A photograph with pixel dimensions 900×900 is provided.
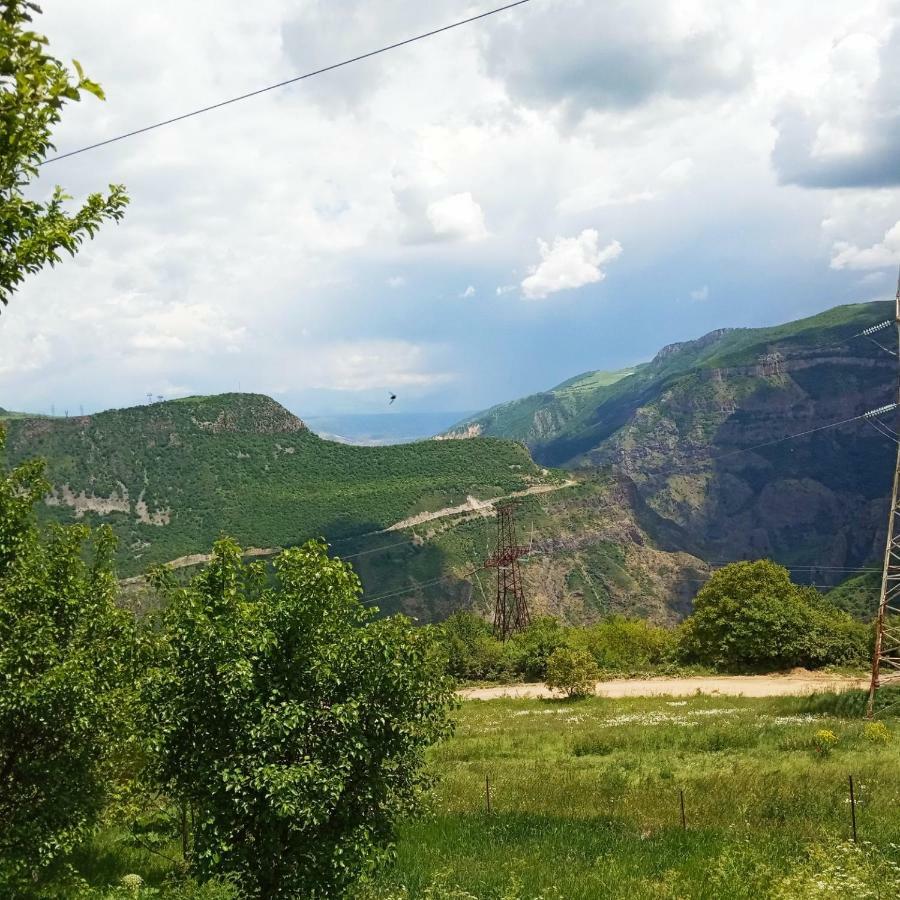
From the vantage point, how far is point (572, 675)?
46.5 meters

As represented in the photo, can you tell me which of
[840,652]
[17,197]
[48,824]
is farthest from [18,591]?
[840,652]

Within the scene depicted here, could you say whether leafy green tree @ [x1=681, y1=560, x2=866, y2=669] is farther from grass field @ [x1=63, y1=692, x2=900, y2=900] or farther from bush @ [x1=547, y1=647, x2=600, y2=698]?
grass field @ [x1=63, y1=692, x2=900, y2=900]

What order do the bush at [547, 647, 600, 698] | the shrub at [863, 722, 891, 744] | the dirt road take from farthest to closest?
1. the bush at [547, 647, 600, 698]
2. the dirt road
3. the shrub at [863, 722, 891, 744]

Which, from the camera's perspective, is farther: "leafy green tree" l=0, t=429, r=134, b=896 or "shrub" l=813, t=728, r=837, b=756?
"shrub" l=813, t=728, r=837, b=756

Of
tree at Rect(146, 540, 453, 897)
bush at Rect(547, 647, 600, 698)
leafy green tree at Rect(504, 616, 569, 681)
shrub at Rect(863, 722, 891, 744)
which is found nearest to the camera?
tree at Rect(146, 540, 453, 897)

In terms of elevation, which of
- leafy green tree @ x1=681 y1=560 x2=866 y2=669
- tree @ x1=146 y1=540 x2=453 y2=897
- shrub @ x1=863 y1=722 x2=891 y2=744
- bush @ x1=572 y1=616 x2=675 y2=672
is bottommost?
bush @ x1=572 y1=616 x2=675 y2=672

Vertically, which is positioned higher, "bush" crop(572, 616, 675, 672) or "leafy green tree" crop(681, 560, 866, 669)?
"leafy green tree" crop(681, 560, 866, 669)

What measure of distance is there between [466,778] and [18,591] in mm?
17418

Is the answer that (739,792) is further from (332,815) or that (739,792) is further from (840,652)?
(840,652)

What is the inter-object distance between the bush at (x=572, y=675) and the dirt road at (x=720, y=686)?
1337 millimetres

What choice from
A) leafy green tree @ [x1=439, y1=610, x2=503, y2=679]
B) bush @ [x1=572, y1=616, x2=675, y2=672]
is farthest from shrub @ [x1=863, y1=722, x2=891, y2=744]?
leafy green tree @ [x1=439, y1=610, x2=503, y2=679]

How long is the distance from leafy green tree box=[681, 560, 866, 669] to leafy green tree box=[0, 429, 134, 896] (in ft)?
156

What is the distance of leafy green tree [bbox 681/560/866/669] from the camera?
4906 centimetres

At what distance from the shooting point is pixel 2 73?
15.9 ft
